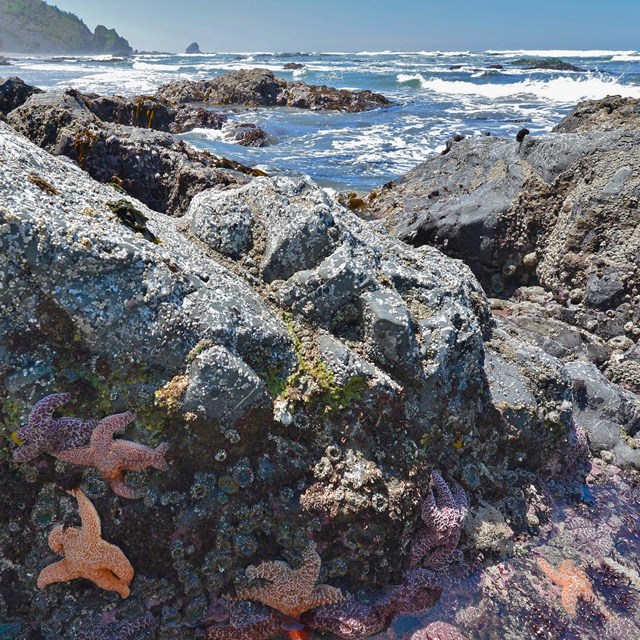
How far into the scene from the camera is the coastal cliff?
6314 inches

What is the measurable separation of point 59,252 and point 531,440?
3770mm

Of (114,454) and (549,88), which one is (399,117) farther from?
(114,454)

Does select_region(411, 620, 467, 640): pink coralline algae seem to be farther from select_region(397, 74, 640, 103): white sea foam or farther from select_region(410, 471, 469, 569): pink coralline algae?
select_region(397, 74, 640, 103): white sea foam

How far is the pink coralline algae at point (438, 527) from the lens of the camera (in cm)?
367

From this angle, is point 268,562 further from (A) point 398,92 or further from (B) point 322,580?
(A) point 398,92

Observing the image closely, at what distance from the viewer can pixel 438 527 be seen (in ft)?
12.0

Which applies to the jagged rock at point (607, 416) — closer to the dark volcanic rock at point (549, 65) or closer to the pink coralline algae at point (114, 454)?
the pink coralline algae at point (114, 454)

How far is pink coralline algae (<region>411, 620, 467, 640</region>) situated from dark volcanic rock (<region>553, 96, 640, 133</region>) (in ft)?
31.3

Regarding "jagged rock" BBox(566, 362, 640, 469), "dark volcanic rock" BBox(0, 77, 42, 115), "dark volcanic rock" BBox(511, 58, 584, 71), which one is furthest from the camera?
"dark volcanic rock" BBox(511, 58, 584, 71)

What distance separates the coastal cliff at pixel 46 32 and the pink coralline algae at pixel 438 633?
19316 centimetres

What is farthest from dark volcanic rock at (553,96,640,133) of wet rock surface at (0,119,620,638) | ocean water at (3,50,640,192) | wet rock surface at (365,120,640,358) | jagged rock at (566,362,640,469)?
wet rock surface at (0,119,620,638)

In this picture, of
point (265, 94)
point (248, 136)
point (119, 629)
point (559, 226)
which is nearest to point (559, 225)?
point (559, 226)

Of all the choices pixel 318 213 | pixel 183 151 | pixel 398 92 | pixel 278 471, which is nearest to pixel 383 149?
pixel 183 151

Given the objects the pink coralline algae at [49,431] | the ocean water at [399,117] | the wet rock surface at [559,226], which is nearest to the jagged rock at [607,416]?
the wet rock surface at [559,226]
